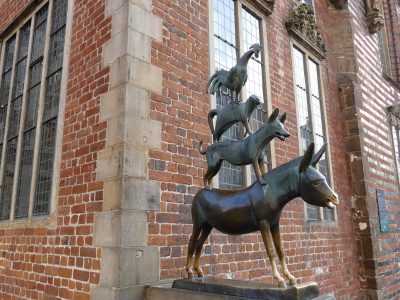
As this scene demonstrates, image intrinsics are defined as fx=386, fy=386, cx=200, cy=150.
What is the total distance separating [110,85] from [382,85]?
1008 centimetres

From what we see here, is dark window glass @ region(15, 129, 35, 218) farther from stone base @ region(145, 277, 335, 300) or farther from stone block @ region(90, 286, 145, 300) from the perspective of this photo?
stone base @ region(145, 277, 335, 300)

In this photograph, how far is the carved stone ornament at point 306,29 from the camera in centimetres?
792

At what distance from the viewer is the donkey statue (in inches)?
111

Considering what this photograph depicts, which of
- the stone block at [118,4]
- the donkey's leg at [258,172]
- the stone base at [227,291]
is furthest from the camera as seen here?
the stone block at [118,4]

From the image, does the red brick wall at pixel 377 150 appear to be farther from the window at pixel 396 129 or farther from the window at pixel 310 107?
the window at pixel 310 107

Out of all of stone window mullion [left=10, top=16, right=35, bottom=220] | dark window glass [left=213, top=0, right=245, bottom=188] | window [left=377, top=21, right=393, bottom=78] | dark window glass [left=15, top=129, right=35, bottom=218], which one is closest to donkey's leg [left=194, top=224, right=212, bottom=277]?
dark window glass [left=213, top=0, right=245, bottom=188]

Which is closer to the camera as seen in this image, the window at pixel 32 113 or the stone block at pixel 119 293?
the stone block at pixel 119 293

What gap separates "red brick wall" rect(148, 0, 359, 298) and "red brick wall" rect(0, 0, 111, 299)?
2.28 ft

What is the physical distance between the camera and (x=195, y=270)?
353 centimetres

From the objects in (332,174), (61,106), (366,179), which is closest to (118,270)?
(61,106)

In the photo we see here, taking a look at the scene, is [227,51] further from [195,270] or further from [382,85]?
[382,85]

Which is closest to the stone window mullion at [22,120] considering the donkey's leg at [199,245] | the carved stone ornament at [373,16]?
the donkey's leg at [199,245]

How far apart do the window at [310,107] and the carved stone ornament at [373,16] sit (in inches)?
160

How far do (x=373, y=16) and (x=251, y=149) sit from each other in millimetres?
10451
